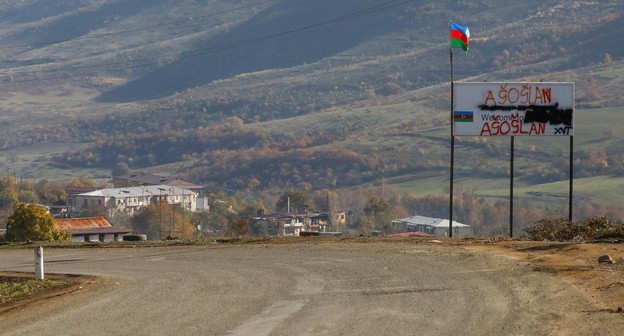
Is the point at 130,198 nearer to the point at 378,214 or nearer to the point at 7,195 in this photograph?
the point at 7,195

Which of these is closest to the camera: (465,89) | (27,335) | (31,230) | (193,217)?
(27,335)

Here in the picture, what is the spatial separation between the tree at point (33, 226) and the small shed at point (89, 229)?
7.70 metres

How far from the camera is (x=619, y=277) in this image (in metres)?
19.6

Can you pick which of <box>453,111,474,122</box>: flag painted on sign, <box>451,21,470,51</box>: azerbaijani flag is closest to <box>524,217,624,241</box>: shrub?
<box>453,111,474,122</box>: flag painted on sign

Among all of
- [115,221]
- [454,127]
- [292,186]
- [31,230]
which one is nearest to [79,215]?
[115,221]

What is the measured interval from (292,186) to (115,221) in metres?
64.9

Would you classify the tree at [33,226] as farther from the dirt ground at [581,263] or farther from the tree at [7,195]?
the tree at [7,195]

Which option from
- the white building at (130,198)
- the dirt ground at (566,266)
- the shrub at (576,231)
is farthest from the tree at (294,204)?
the dirt ground at (566,266)

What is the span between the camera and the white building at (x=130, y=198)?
136 meters

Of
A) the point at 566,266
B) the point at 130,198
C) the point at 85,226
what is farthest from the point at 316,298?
the point at 130,198

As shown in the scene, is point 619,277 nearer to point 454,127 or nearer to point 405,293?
point 405,293

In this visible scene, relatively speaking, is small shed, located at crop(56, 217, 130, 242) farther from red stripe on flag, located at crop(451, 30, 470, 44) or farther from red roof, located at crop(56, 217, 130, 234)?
red stripe on flag, located at crop(451, 30, 470, 44)

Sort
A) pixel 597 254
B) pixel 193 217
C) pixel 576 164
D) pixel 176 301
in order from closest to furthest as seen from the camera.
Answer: pixel 176 301 → pixel 597 254 → pixel 193 217 → pixel 576 164

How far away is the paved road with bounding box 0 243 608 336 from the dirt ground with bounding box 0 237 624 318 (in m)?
0.38
